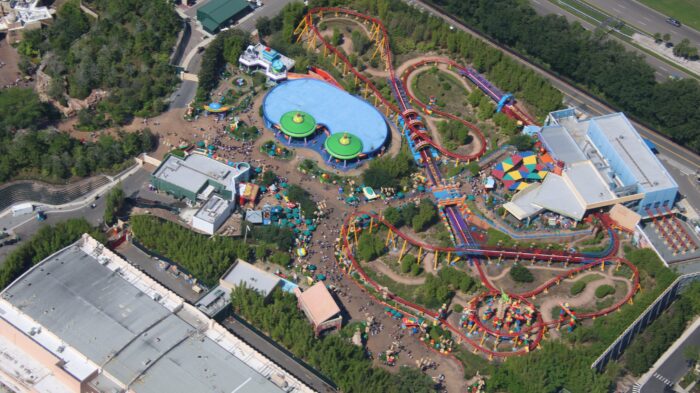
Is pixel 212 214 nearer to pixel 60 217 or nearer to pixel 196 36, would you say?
pixel 60 217

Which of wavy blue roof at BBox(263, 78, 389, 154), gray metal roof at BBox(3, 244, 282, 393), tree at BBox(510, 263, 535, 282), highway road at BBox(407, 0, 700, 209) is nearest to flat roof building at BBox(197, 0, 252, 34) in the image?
wavy blue roof at BBox(263, 78, 389, 154)

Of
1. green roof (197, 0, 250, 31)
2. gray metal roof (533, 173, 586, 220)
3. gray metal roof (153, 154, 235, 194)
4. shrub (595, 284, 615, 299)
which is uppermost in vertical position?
gray metal roof (533, 173, 586, 220)

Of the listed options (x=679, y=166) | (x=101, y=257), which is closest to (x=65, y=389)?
(x=101, y=257)

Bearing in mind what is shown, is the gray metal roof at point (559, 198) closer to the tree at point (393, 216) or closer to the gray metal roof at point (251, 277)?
the tree at point (393, 216)

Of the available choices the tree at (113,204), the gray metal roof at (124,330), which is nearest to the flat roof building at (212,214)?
the tree at (113,204)

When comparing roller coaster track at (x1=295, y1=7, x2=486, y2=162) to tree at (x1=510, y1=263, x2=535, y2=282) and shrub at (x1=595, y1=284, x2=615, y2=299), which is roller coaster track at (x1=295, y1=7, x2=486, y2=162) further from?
shrub at (x1=595, y1=284, x2=615, y2=299)

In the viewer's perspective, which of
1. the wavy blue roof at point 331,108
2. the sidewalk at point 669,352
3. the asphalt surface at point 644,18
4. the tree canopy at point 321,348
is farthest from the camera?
the asphalt surface at point 644,18
